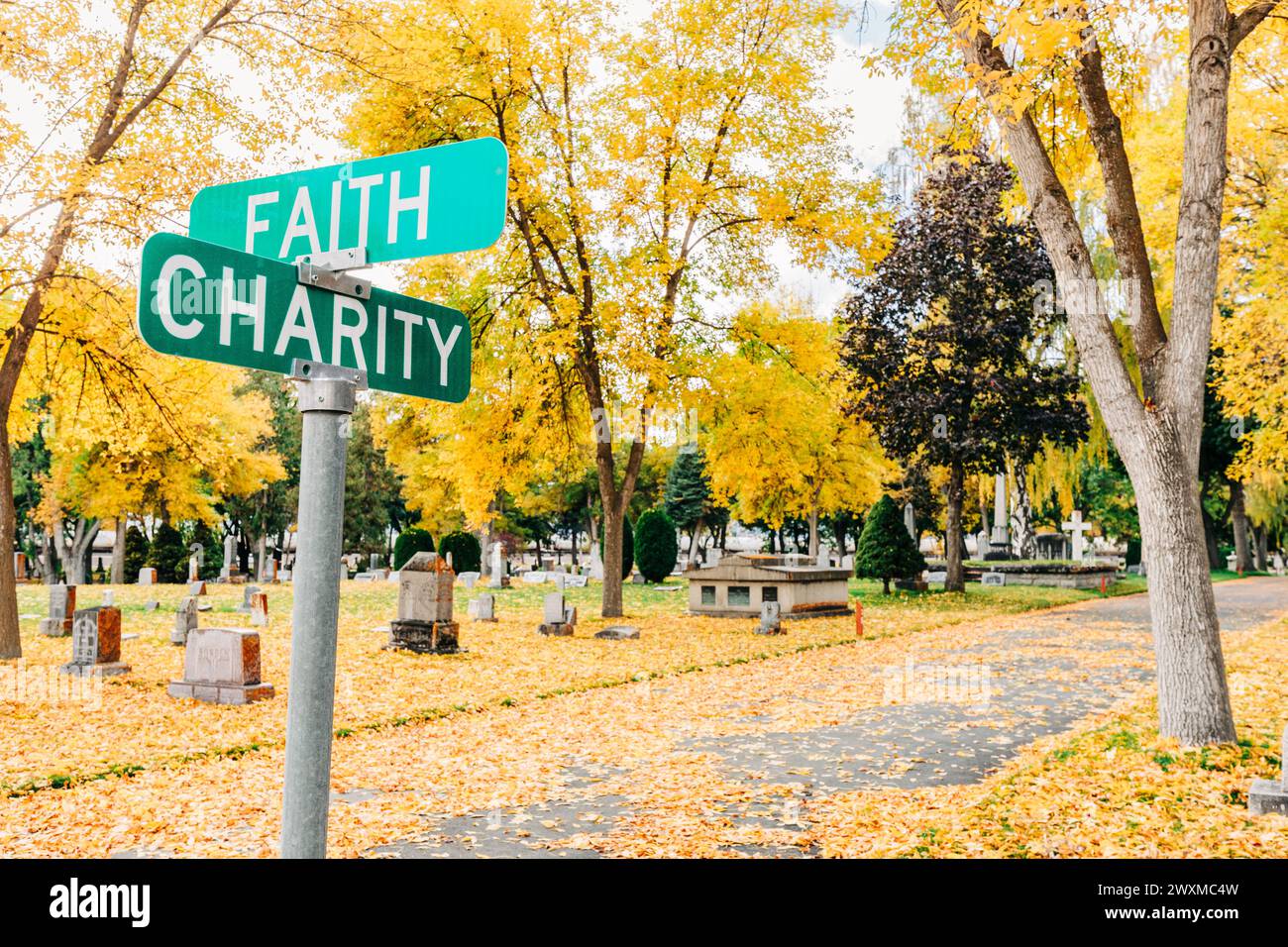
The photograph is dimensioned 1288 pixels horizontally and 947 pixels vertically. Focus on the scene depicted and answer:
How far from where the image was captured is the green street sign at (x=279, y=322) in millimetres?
2357

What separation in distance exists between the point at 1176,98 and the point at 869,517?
49.1ft

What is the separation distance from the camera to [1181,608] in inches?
327

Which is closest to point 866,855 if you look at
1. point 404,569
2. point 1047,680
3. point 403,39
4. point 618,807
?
point 618,807

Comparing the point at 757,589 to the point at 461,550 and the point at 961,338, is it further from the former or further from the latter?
the point at 461,550

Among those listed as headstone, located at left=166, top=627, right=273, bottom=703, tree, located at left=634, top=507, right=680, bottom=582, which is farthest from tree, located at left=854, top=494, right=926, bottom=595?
headstone, located at left=166, top=627, right=273, bottom=703

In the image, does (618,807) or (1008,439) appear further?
(1008,439)

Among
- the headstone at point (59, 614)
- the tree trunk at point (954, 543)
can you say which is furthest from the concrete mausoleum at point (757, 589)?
the headstone at point (59, 614)

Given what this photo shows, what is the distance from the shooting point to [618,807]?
22.5 ft

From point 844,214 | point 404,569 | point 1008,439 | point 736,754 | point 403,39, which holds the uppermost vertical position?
point 403,39

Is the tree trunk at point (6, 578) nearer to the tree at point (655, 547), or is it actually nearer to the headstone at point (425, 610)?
the headstone at point (425, 610)

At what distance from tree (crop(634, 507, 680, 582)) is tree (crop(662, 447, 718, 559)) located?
52.0ft

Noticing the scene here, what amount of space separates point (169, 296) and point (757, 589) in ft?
70.0
